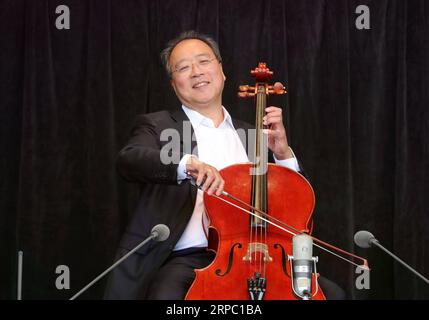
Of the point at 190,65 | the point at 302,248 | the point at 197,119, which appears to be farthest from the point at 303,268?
the point at 190,65

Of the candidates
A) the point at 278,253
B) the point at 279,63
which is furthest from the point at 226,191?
the point at 279,63

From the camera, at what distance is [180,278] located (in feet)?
8.75

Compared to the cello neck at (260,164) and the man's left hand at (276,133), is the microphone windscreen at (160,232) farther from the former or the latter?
the man's left hand at (276,133)

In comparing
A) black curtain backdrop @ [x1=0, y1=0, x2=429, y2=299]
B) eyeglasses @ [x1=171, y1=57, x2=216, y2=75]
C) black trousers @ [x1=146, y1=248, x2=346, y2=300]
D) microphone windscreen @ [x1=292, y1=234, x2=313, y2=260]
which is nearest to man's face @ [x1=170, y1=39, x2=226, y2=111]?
eyeglasses @ [x1=171, y1=57, x2=216, y2=75]

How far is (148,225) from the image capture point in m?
2.91

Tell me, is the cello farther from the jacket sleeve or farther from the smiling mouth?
the smiling mouth

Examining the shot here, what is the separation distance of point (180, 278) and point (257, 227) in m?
0.35

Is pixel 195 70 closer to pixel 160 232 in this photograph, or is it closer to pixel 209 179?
pixel 209 179

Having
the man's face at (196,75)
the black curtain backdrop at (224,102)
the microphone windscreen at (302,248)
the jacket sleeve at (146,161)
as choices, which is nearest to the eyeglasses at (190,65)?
the man's face at (196,75)

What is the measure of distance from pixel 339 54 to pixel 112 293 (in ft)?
5.68

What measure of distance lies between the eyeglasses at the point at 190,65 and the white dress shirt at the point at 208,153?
0.16 m

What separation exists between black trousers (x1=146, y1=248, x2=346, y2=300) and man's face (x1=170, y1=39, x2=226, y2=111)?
2.20ft

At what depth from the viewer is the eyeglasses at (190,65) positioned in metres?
3.18

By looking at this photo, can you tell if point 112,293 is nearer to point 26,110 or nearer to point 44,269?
point 44,269
